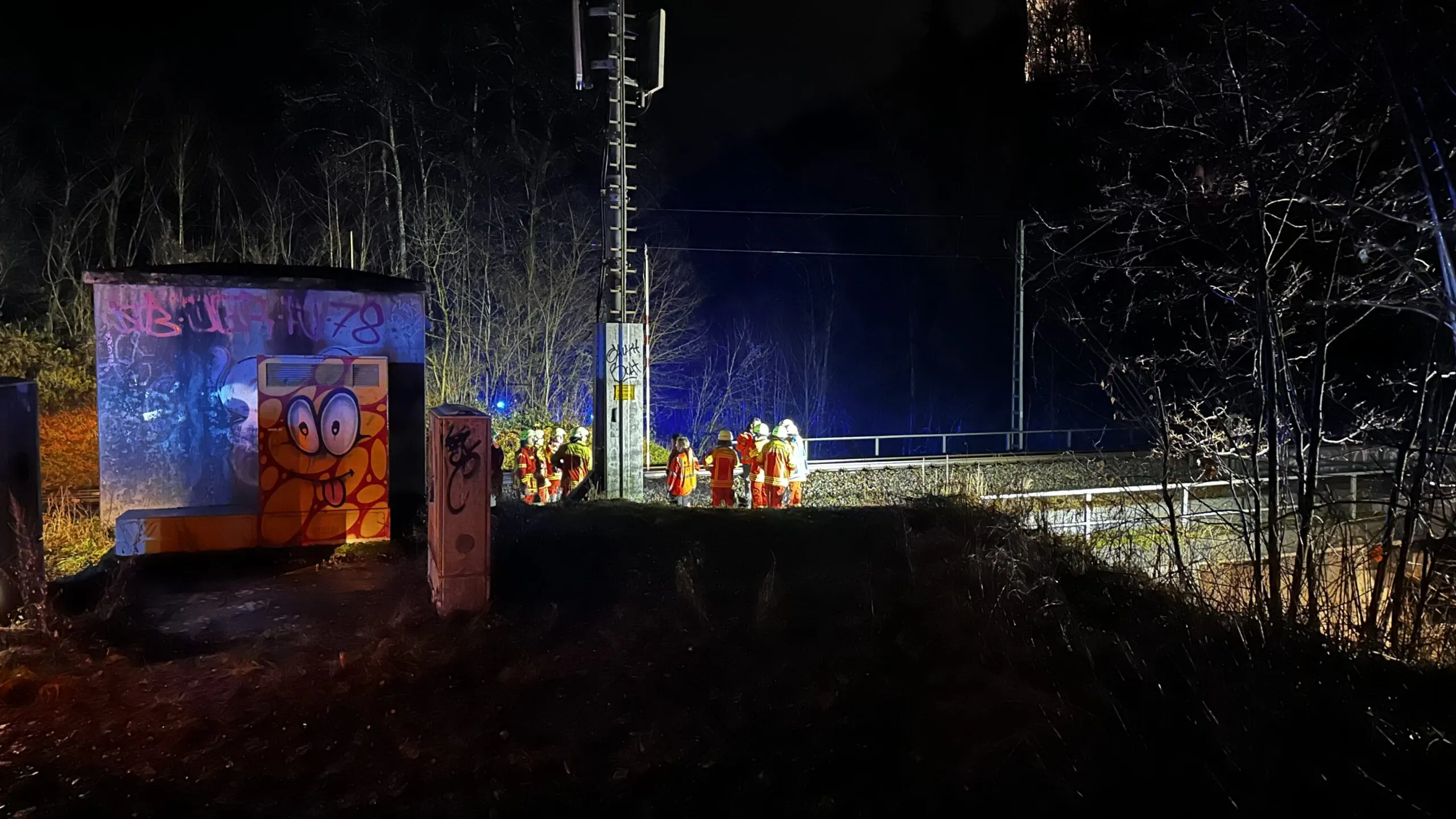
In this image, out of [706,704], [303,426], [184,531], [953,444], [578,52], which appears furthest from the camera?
[953,444]

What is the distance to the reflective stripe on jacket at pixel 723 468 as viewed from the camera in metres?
12.5

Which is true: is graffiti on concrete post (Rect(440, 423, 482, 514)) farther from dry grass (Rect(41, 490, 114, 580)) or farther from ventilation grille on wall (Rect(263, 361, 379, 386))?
dry grass (Rect(41, 490, 114, 580))

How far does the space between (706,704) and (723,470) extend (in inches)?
316

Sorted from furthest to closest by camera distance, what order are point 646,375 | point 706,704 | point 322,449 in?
point 646,375 → point 322,449 → point 706,704

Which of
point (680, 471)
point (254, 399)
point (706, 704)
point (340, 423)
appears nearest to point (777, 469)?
point (680, 471)

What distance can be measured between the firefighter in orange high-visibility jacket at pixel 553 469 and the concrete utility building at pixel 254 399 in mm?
4184

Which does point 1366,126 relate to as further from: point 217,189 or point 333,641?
point 217,189

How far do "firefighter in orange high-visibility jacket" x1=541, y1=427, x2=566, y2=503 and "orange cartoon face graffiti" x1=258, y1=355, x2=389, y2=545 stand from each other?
4.99 metres

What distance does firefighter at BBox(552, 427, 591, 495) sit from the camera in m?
12.9

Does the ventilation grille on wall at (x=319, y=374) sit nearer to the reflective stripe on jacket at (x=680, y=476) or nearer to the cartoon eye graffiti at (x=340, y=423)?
the cartoon eye graffiti at (x=340, y=423)

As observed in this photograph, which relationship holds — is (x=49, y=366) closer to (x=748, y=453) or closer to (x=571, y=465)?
(x=571, y=465)

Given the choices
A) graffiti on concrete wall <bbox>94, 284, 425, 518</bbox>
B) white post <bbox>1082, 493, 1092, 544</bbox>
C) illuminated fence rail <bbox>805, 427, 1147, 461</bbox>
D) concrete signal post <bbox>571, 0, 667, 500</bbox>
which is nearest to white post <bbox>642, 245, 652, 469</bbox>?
concrete signal post <bbox>571, 0, 667, 500</bbox>

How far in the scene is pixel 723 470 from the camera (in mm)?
12469

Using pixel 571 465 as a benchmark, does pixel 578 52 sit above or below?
above
